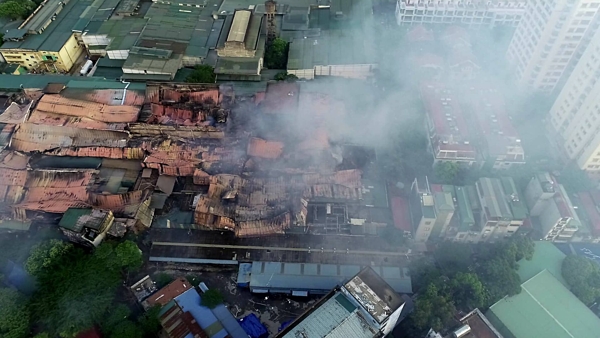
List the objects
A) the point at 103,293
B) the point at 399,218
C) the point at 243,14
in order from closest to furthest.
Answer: the point at 103,293
the point at 399,218
the point at 243,14

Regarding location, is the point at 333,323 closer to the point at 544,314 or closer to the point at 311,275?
the point at 311,275

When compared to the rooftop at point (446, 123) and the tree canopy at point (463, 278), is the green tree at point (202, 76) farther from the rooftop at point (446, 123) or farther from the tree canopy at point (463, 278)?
the tree canopy at point (463, 278)

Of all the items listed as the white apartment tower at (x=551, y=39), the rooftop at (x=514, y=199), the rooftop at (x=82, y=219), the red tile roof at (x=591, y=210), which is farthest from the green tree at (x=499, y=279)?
the rooftop at (x=82, y=219)

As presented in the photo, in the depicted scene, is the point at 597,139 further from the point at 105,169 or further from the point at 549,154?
the point at 105,169

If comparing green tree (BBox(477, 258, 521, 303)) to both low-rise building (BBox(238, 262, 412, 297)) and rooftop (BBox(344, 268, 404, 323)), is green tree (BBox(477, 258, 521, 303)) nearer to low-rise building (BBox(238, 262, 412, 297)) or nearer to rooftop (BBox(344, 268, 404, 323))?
low-rise building (BBox(238, 262, 412, 297))

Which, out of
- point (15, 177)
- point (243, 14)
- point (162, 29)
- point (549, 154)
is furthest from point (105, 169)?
point (549, 154)

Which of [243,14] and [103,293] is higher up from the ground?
[243,14]
